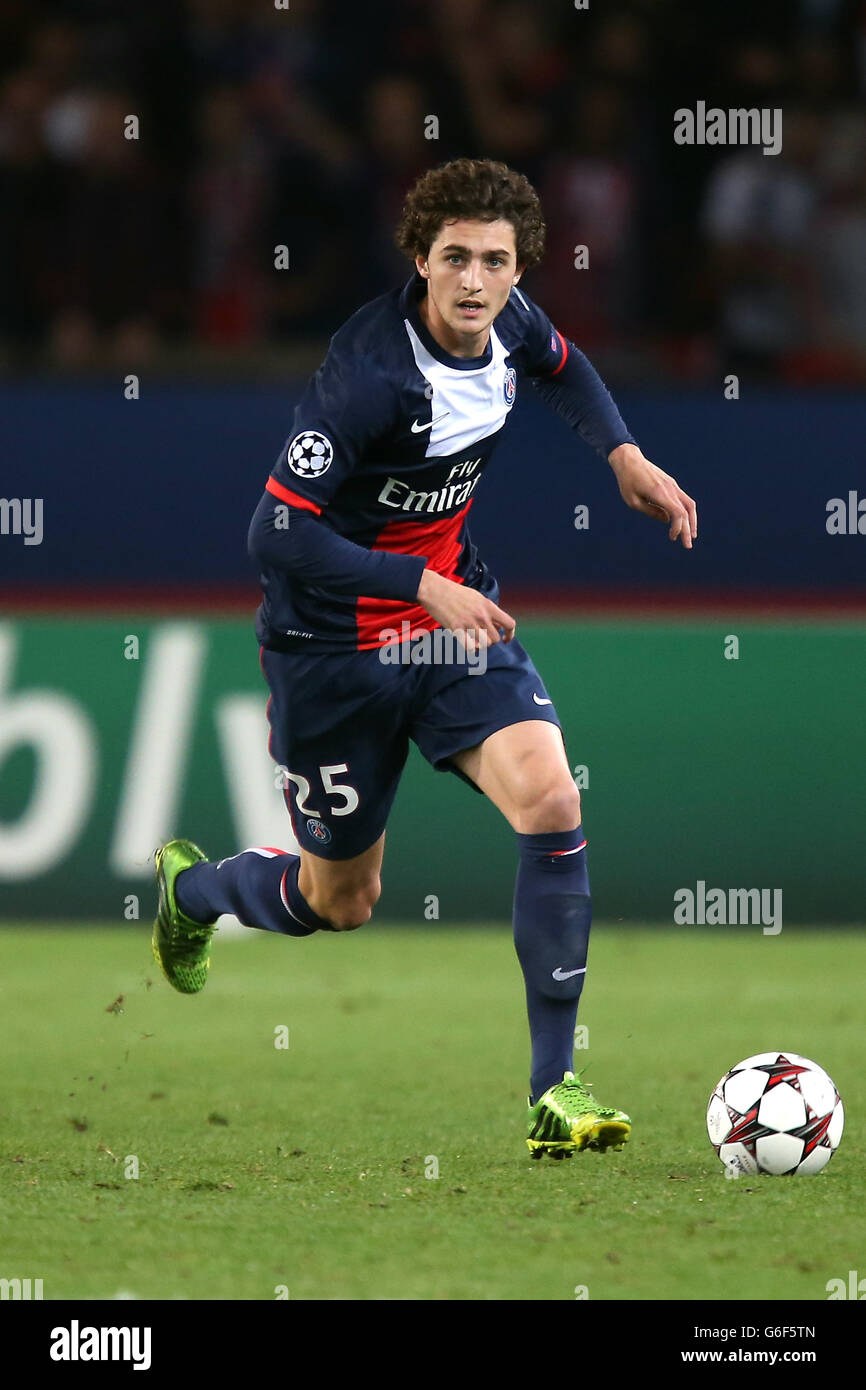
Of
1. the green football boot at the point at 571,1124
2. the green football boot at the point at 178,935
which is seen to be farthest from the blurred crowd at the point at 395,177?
the green football boot at the point at 571,1124

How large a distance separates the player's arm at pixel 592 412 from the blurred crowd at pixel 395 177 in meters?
4.83

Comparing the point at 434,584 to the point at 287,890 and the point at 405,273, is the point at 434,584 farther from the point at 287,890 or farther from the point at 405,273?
the point at 405,273

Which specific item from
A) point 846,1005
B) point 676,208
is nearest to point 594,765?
point 846,1005

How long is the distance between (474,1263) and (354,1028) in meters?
3.42

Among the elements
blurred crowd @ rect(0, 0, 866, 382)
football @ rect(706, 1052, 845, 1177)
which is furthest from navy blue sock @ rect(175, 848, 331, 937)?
blurred crowd @ rect(0, 0, 866, 382)

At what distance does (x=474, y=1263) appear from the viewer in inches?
156

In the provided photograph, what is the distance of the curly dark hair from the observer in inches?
202

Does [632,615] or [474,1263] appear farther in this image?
[632,615]

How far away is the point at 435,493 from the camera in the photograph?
5.43 metres

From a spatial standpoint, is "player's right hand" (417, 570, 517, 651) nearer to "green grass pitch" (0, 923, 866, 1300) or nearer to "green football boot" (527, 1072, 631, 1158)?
"green football boot" (527, 1072, 631, 1158)

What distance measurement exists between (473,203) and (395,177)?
5.76 m

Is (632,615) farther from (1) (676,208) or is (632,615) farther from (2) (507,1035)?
(2) (507,1035)

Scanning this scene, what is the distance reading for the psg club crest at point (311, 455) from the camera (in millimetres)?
5051

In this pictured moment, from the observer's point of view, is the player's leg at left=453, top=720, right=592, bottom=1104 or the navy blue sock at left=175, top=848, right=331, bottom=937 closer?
the player's leg at left=453, top=720, right=592, bottom=1104
